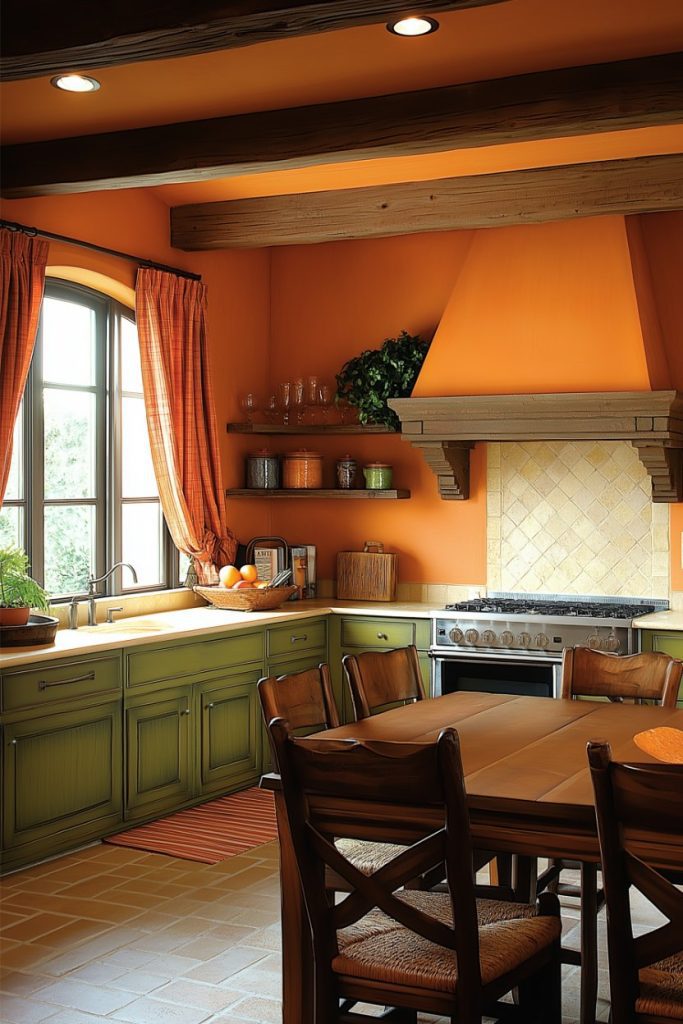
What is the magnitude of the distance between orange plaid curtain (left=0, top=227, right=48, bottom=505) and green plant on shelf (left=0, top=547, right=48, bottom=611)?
294 mm

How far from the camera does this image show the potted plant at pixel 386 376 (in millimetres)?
6594

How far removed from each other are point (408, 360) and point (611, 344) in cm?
123

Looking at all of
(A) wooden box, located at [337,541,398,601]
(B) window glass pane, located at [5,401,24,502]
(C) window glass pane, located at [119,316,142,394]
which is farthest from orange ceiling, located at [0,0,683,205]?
(A) wooden box, located at [337,541,398,601]

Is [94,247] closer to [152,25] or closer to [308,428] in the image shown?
[308,428]

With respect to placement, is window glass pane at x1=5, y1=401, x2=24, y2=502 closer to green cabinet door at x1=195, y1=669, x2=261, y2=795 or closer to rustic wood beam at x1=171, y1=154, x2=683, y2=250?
green cabinet door at x1=195, y1=669, x2=261, y2=795

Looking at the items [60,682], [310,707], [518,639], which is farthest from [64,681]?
[518,639]

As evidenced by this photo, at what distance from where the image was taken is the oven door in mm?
5848

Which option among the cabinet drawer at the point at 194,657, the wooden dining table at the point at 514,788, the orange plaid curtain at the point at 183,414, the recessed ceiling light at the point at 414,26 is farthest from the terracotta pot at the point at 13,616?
the recessed ceiling light at the point at 414,26

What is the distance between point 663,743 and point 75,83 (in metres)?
2.94

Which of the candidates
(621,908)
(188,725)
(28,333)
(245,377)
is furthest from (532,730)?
(245,377)

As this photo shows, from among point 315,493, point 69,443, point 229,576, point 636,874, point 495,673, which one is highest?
point 69,443

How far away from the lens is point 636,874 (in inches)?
90.7

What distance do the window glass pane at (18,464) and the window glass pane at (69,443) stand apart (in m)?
0.17

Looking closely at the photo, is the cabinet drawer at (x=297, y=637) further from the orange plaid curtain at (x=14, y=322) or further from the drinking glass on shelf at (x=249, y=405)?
the orange plaid curtain at (x=14, y=322)
